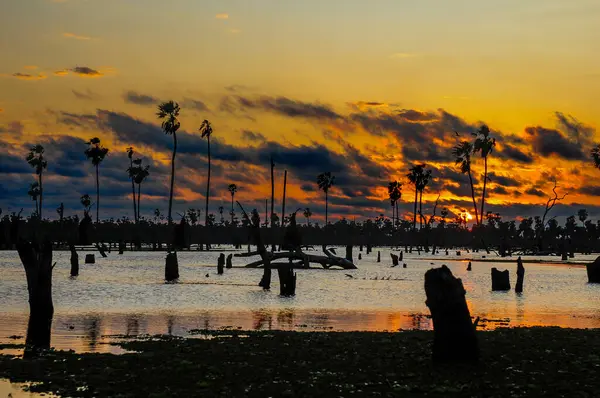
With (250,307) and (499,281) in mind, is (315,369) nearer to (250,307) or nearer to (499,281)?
(250,307)

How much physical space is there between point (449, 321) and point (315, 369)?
3314mm

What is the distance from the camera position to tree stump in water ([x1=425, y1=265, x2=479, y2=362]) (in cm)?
1962

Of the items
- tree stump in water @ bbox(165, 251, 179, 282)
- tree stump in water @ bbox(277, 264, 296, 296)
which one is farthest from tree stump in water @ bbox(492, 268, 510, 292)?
tree stump in water @ bbox(165, 251, 179, 282)

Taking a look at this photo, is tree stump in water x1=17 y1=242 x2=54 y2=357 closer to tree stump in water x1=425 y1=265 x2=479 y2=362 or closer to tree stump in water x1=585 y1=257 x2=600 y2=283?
tree stump in water x1=425 y1=265 x2=479 y2=362

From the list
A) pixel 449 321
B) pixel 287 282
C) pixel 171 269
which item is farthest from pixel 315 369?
pixel 171 269

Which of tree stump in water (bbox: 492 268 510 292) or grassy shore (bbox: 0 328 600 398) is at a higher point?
tree stump in water (bbox: 492 268 510 292)

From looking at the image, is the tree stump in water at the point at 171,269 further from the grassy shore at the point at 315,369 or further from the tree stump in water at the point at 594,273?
the grassy shore at the point at 315,369

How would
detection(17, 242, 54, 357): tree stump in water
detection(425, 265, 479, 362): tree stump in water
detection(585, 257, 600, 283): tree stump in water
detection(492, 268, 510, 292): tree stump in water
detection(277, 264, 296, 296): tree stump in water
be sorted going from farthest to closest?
1. detection(585, 257, 600, 283): tree stump in water
2. detection(492, 268, 510, 292): tree stump in water
3. detection(277, 264, 296, 296): tree stump in water
4. detection(17, 242, 54, 357): tree stump in water
5. detection(425, 265, 479, 362): tree stump in water

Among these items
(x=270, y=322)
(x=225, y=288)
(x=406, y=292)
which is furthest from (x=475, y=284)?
(x=270, y=322)

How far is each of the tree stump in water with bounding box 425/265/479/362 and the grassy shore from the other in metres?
0.41

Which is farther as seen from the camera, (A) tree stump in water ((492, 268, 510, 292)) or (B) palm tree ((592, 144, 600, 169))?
(B) palm tree ((592, 144, 600, 169))

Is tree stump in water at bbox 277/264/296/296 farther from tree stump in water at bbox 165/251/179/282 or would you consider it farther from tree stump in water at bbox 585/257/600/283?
tree stump in water at bbox 585/257/600/283

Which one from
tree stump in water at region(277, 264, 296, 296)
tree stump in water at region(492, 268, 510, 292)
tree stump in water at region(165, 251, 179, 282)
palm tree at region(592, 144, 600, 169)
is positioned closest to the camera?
tree stump in water at region(277, 264, 296, 296)

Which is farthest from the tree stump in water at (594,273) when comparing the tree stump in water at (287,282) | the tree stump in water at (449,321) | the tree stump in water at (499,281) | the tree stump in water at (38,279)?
the tree stump in water at (449,321)
